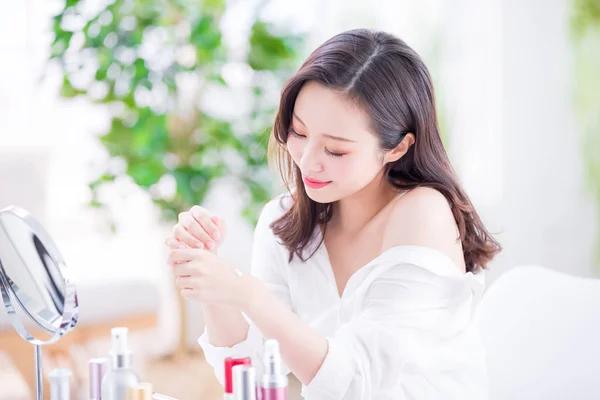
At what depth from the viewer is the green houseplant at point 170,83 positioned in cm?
309

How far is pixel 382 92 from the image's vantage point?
1.31m

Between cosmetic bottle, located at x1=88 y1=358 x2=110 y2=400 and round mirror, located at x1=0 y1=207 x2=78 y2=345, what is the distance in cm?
6

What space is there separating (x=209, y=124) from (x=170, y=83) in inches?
11.2

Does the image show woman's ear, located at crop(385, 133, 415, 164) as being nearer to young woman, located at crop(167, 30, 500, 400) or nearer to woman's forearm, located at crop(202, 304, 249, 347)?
young woman, located at crop(167, 30, 500, 400)

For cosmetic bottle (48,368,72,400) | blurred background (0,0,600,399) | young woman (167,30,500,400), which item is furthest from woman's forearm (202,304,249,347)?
blurred background (0,0,600,399)

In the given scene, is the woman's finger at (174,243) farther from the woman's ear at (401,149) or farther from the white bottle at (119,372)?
the woman's ear at (401,149)

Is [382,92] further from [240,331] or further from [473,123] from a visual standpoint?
[473,123]

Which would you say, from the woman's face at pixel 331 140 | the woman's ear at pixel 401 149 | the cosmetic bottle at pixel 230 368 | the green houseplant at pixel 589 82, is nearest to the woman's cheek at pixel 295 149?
the woman's face at pixel 331 140

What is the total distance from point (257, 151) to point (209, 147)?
21cm

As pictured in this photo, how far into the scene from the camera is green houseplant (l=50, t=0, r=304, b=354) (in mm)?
3094

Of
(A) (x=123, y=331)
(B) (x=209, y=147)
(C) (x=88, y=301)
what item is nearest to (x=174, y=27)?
(B) (x=209, y=147)

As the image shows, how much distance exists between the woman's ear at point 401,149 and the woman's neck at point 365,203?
10cm

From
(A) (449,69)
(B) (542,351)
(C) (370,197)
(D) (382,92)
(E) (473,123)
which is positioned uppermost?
(A) (449,69)

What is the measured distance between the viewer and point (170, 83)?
3150 millimetres
